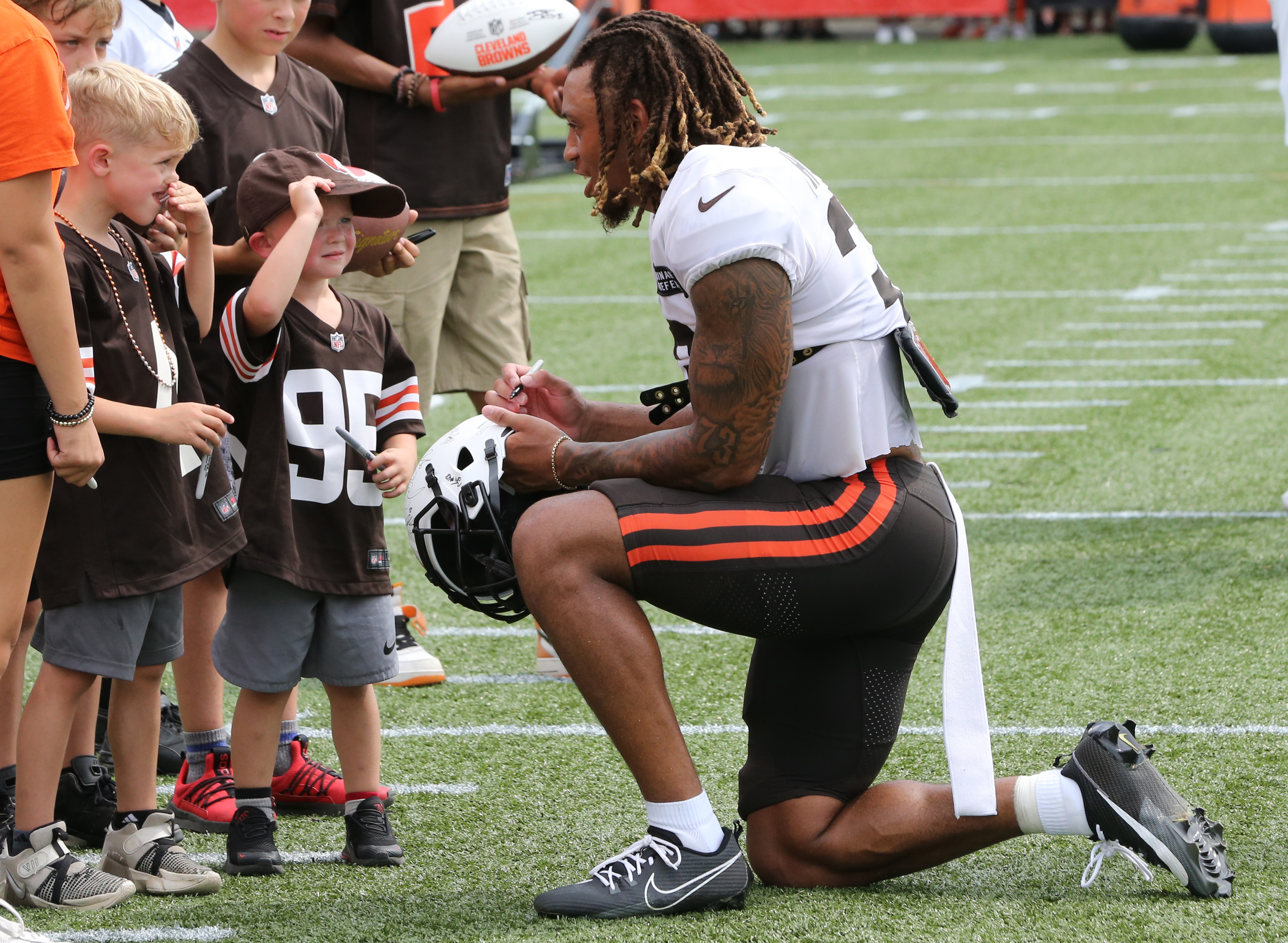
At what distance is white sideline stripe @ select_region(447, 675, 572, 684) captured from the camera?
4.36m

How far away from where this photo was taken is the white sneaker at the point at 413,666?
432 cm

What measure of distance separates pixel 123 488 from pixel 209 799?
30.8 inches

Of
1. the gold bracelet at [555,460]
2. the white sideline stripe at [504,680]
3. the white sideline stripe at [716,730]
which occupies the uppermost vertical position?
the gold bracelet at [555,460]

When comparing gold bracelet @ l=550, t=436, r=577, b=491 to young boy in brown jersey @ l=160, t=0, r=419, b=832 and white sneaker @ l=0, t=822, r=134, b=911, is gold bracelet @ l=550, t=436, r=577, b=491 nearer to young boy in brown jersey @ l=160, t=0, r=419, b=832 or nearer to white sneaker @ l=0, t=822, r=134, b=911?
young boy in brown jersey @ l=160, t=0, r=419, b=832

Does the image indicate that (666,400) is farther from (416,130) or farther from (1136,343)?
(1136,343)

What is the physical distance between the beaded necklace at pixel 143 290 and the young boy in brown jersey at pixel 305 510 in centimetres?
12

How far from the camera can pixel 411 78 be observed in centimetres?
474

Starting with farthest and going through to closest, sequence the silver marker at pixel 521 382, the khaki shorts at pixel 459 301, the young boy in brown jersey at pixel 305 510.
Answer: the khaki shorts at pixel 459 301, the silver marker at pixel 521 382, the young boy in brown jersey at pixel 305 510

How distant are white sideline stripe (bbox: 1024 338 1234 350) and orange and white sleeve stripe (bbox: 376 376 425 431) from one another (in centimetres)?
505

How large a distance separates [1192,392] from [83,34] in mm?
5025

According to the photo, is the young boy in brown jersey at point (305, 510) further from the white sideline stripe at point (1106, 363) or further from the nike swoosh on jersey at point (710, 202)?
the white sideline stripe at point (1106, 363)

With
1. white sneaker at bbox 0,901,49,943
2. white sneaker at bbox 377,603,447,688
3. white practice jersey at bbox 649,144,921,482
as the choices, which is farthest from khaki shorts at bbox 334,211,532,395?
white sneaker at bbox 0,901,49,943

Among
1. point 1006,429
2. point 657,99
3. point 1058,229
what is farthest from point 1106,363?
point 657,99

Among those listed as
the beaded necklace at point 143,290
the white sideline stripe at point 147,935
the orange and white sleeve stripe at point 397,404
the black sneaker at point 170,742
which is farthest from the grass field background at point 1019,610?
the beaded necklace at point 143,290
